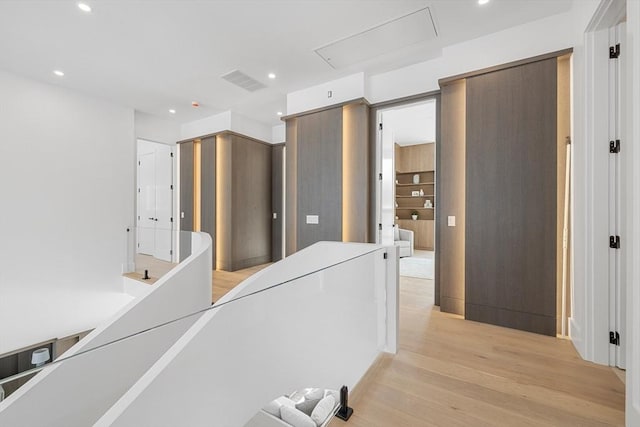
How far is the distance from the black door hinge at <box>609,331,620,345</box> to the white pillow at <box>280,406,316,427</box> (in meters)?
2.33

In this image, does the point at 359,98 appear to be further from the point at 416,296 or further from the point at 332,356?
the point at 332,356

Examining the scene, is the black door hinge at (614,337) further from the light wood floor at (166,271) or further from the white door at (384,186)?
the light wood floor at (166,271)

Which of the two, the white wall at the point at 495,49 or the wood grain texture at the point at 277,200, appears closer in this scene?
the white wall at the point at 495,49

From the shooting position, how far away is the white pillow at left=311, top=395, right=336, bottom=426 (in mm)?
1731

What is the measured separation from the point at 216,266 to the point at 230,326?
15.3 feet

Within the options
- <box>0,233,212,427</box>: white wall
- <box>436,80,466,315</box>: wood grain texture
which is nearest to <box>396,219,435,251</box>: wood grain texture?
<box>436,80,466,315</box>: wood grain texture

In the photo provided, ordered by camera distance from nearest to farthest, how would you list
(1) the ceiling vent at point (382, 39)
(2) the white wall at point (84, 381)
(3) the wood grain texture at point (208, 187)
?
(2) the white wall at point (84, 381)
(1) the ceiling vent at point (382, 39)
(3) the wood grain texture at point (208, 187)

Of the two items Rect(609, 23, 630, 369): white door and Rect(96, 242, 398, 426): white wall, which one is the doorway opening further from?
Rect(96, 242, 398, 426): white wall

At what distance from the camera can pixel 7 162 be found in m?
3.73

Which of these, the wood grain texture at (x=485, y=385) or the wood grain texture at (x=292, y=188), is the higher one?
the wood grain texture at (x=292, y=188)

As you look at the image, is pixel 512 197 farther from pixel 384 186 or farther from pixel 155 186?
pixel 155 186

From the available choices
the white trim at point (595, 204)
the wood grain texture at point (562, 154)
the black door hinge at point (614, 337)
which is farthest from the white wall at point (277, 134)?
the black door hinge at point (614, 337)

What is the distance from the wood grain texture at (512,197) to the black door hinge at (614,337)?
0.53 m

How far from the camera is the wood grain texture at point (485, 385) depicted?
5.33 feet
